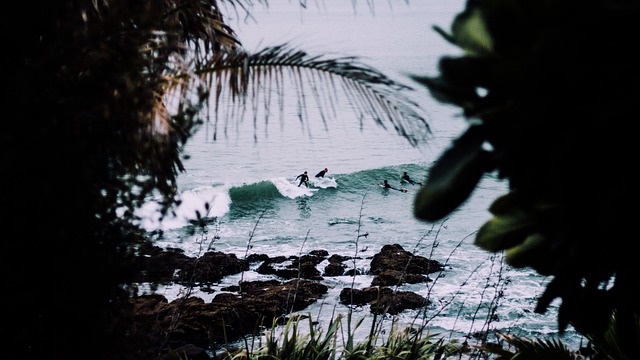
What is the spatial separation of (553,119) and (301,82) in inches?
74.5

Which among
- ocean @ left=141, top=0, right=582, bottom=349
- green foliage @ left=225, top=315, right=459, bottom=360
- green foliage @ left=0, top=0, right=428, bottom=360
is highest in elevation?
green foliage @ left=0, top=0, right=428, bottom=360

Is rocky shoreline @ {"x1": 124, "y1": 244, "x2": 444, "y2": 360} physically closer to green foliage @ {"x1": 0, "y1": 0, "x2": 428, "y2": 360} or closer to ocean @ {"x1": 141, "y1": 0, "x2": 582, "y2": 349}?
ocean @ {"x1": 141, "y1": 0, "x2": 582, "y2": 349}

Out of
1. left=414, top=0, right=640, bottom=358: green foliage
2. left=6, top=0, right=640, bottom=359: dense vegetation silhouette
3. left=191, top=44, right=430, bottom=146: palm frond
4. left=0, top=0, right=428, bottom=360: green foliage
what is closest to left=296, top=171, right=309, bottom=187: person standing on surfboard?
left=191, top=44, right=430, bottom=146: palm frond

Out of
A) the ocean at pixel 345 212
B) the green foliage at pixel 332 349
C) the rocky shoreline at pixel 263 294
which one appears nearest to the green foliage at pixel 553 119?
the ocean at pixel 345 212

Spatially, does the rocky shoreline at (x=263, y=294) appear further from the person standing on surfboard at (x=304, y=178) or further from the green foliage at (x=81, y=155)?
the person standing on surfboard at (x=304, y=178)

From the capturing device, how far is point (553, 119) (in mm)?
1848

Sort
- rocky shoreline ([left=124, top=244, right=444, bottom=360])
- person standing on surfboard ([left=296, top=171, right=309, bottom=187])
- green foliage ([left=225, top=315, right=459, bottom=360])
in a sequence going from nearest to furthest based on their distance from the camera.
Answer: green foliage ([left=225, top=315, right=459, bottom=360]) < rocky shoreline ([left=124, top=244, right=444, bottom=360]) < person standing on surfboard ([left=296, top=171, right=309, bottom=187])

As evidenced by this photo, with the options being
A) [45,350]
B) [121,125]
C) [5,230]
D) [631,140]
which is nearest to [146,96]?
[121,125]

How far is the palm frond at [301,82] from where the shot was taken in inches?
137

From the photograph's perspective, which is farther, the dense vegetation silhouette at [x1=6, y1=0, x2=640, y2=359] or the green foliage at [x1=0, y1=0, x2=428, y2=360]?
the green foliage at [x1=0, y1=0, x2=428, y2=360]

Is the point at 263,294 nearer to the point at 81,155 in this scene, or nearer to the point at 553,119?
the point at 81,155

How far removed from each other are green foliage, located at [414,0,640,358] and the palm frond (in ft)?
4.49

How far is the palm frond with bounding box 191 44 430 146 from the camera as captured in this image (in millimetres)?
3482

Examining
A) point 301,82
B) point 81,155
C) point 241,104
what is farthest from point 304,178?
point 81,155
